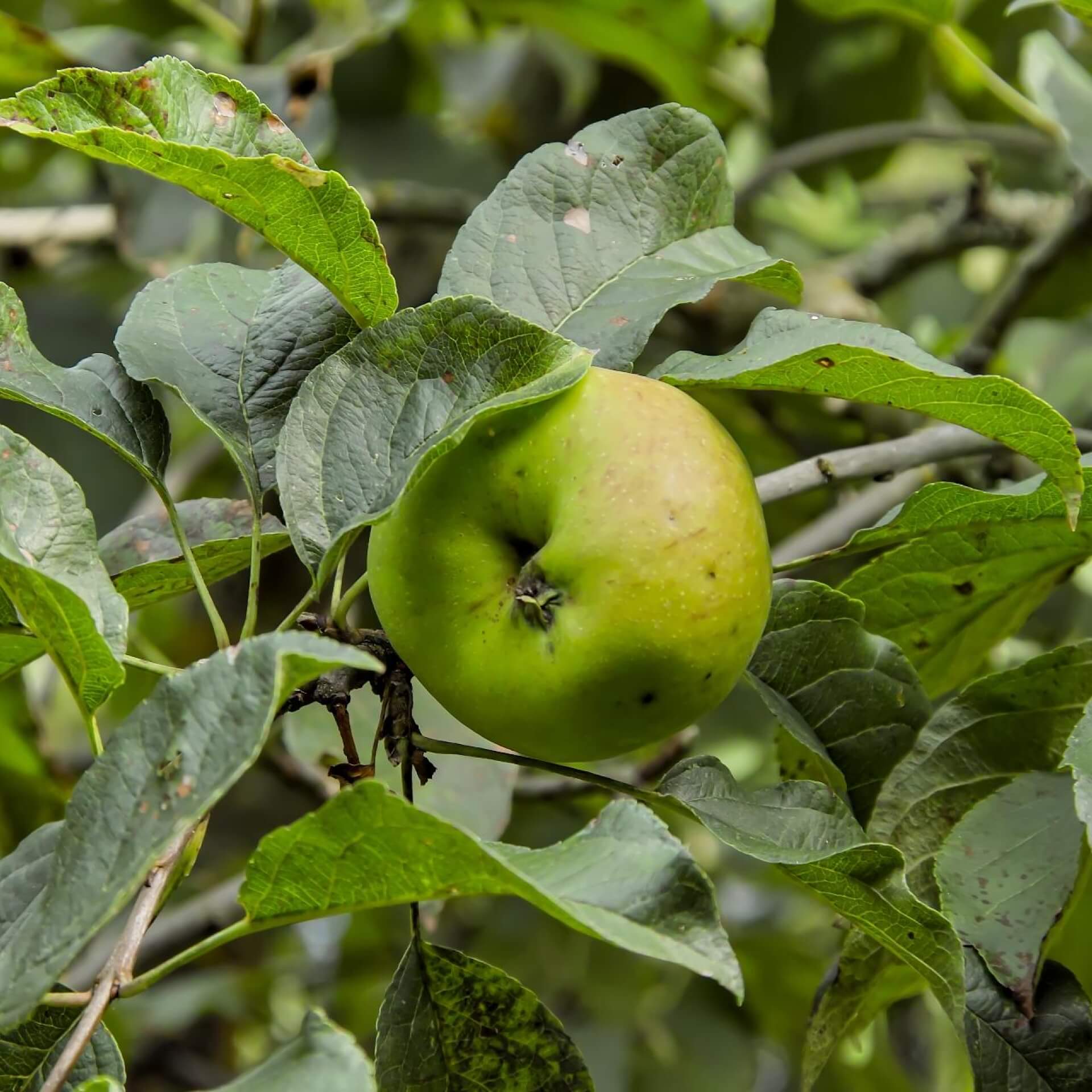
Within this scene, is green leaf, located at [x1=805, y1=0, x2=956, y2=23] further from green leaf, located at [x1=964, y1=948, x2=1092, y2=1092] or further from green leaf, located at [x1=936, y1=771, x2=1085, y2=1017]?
green leaf, located at [x1=964, y1=948, x2=1092, y2=1092]

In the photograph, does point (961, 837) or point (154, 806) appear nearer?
point (154, 806)

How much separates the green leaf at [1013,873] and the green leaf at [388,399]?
335mm

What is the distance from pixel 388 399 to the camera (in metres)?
0.60

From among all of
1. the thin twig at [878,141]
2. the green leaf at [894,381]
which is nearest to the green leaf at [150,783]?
the green leaf at [894,381]

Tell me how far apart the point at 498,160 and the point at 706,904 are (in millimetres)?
1525

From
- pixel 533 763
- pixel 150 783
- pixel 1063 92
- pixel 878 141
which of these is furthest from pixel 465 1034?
pixel 878 141

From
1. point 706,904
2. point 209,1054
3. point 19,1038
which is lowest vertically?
point 209,1054

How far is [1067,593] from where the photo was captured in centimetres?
149

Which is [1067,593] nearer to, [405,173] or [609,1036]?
[609,1036]

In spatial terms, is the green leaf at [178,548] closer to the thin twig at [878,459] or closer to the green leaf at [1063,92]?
the thin twig at [878,459]

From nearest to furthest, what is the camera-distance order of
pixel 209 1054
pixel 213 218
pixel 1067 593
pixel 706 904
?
pixel 706 904 → pixel 1067 593 → pixel 213 218 → pixel 209 1054

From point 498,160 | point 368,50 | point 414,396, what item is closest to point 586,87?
point 498,160

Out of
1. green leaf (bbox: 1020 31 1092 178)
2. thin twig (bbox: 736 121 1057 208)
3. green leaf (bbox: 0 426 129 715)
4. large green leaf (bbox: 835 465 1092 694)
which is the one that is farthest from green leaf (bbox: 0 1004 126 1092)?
thin twig (bbox: 736 121 1057 208)

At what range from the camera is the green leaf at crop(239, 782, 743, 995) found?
0.44 metres
